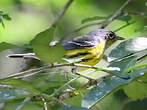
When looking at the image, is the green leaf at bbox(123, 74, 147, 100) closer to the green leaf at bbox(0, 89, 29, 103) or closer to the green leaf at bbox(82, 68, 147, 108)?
the green leaf at bbox(82, 68, 147, 108)

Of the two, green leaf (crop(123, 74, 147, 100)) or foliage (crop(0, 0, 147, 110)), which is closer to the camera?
foliage (crop(0, 0, 147, 110))

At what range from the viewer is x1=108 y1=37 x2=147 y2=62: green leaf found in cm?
165

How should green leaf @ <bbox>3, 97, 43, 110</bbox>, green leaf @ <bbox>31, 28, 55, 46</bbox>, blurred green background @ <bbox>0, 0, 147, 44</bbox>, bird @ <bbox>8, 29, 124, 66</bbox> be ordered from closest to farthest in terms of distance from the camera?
green leaf @ <bbox>31, 28, 55, 46</bbox>, green leaf @ <bbox>3, 97, 43, 110</bbox>, bird @ <bbox>8, 29, 124, 66</bbox>, blurred green background @ <bbox>0, 0, 147, 44</bbox>

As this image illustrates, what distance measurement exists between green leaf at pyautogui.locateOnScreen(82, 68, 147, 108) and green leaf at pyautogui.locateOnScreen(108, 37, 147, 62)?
290 mm

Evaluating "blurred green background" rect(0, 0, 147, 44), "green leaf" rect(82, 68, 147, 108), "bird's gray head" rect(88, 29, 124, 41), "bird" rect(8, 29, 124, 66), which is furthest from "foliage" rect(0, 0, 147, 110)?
"blurred green background" rect(0, 0, 147, 44)

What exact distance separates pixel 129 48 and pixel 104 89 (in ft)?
1.24

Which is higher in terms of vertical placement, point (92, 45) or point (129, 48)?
point (129, 48)

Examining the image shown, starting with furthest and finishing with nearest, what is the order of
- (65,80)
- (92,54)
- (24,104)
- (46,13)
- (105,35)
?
1. (46,13)
2. (105,35)
3. (92,54)
4. (65,80)
5. (24,104)

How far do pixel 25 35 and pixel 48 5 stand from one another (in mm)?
558

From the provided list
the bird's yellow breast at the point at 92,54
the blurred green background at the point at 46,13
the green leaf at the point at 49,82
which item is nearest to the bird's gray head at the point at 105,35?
the bird's yellow breast at the point at 92,54

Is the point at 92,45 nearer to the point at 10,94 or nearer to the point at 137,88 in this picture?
the point at 137,88

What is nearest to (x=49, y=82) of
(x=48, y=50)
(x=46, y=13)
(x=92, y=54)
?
(x=48, y=50)

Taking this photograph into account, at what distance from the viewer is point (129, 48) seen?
1680 millimetres

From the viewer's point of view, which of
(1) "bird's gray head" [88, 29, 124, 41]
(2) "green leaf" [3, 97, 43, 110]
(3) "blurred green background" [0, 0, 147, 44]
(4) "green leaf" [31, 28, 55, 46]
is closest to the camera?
(4) "green leaf" [31, 28, 55, 46]
